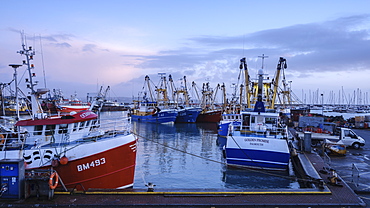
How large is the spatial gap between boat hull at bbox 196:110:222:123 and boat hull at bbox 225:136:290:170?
4745 cm

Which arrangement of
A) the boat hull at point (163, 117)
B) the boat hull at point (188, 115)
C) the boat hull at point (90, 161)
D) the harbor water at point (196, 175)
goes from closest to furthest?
the boat hull at point (90, 161) < the harbor water at point (196, 175) < the boat hull at point (163, 117) < the boat hull at point (188, 115)

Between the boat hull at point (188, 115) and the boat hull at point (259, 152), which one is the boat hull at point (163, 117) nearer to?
the boat hull at point (188, 115)

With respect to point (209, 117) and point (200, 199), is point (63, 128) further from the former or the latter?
point (209, 117)

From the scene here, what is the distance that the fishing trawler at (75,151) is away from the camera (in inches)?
464

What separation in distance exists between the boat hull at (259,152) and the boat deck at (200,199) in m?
6.69

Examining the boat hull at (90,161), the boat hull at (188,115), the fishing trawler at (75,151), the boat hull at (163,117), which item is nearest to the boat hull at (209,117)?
the boat hull at (188,115)

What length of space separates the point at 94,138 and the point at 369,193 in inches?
470

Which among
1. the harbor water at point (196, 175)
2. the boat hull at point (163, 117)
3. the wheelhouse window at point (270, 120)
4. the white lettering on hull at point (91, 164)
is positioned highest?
the wheelhouse window at point (270, 120)

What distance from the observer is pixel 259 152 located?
59.5 feet

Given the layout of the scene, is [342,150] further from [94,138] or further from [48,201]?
[48,201]

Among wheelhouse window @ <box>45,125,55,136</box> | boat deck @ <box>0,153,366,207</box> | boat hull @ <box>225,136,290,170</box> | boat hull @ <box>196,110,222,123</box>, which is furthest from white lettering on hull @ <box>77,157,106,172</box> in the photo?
boat hull @ <box>196,110,222,123</box>

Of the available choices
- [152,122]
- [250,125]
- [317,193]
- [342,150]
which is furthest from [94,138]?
[152,122]

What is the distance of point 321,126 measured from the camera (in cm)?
3092

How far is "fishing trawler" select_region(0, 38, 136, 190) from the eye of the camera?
464 inches
